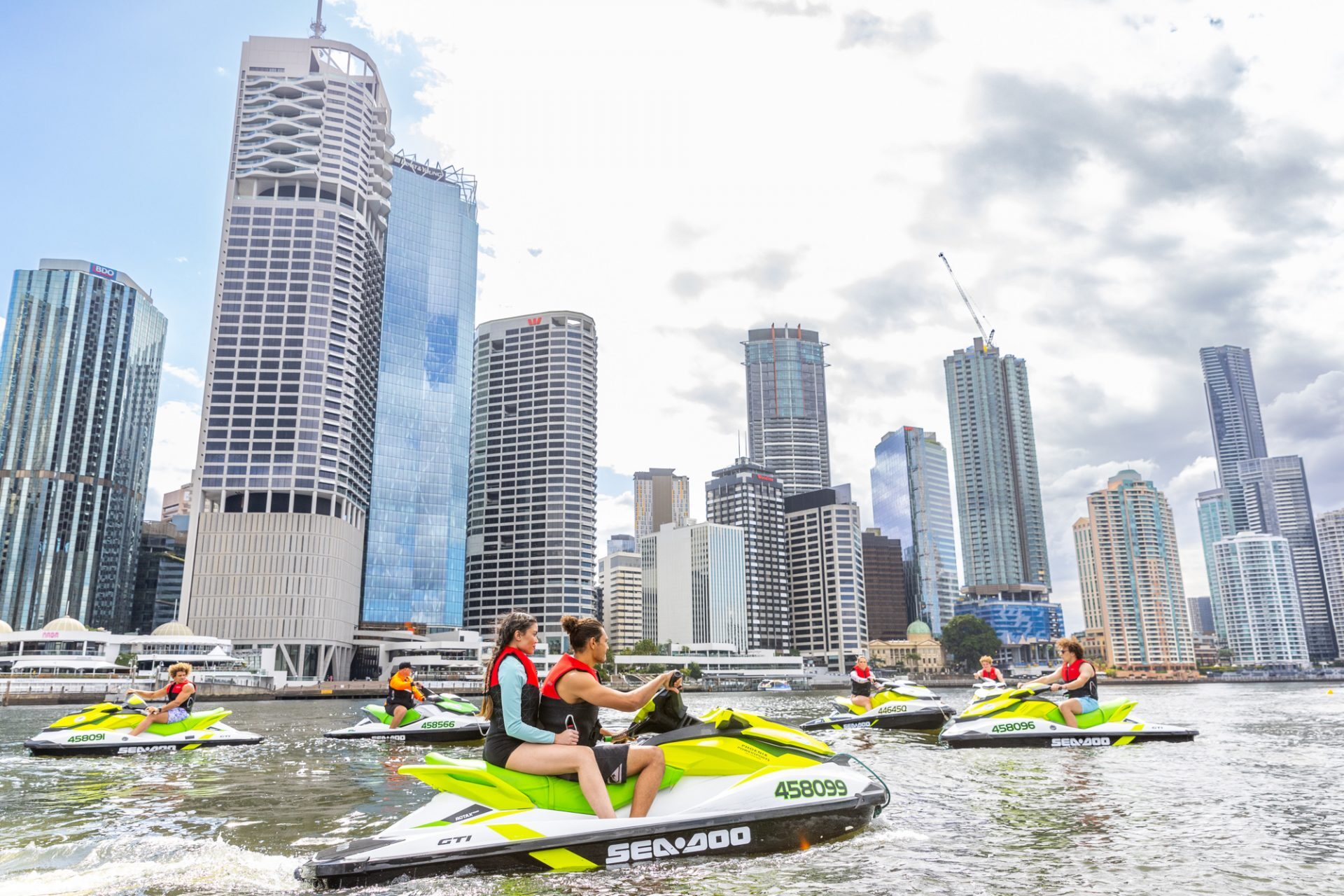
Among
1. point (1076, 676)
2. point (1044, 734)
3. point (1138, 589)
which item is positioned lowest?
point (1044, 734)

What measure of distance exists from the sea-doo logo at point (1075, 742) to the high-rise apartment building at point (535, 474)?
149169 mm

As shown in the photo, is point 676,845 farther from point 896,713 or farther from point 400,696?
point 896,713

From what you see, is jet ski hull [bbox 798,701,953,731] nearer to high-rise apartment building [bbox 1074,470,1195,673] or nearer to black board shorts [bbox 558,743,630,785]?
black board shorts [bbox 558,743,630,785]

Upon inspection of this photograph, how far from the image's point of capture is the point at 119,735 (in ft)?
61.8

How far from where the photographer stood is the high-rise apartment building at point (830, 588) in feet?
607

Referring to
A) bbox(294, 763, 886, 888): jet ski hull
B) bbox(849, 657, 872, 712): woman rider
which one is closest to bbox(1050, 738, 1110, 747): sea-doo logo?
bbox(849, 657, 872, 712): woman rider

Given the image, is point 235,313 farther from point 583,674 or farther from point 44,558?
point 583,674

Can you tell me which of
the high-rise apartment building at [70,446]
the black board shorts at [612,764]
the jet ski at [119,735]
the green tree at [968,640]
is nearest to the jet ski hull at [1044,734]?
the black board shorts at [612,764]

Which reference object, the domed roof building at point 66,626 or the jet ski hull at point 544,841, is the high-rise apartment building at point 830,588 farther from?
the jet ski hull at point 544,841

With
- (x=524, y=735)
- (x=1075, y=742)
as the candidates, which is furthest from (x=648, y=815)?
(x=1075, y=742)

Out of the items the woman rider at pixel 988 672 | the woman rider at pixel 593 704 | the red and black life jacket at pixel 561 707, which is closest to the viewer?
the woman rider at pixel 593 704

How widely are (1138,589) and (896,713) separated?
197869 millimetres

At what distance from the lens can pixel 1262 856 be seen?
789 cm

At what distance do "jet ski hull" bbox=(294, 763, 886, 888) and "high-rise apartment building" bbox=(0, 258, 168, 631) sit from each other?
578 feet
